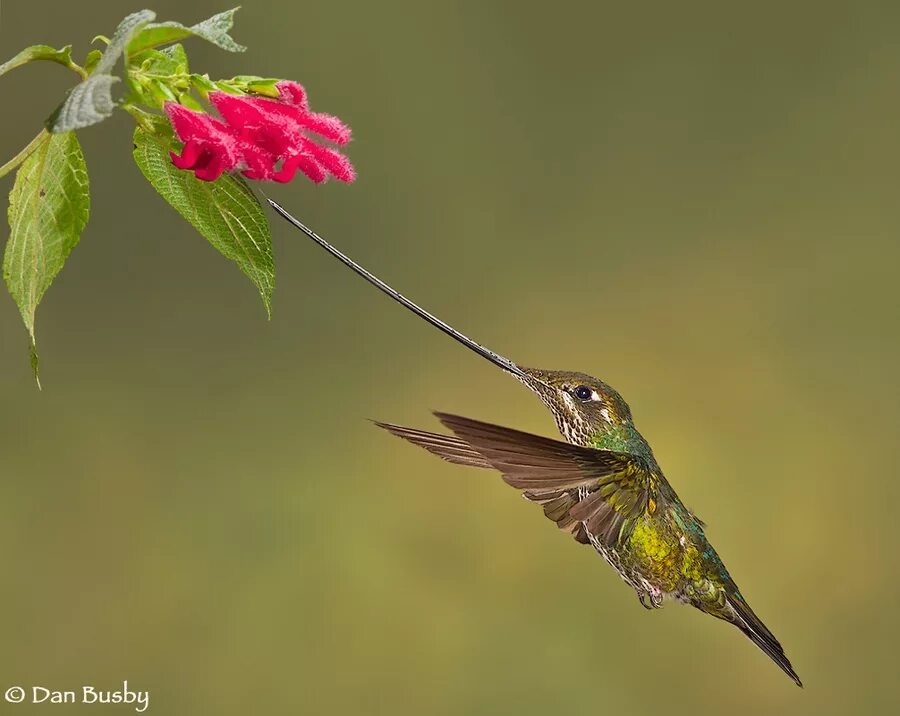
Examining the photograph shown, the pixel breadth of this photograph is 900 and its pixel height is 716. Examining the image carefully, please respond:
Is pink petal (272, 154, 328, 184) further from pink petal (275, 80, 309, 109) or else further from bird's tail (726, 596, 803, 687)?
bird's tail (726, 596, 803, 687)

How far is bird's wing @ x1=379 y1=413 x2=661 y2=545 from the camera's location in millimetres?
678

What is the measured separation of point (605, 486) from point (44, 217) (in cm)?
42

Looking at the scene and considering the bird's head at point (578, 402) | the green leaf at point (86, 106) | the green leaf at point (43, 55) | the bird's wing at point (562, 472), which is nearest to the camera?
the green leaf at point (86, 106)

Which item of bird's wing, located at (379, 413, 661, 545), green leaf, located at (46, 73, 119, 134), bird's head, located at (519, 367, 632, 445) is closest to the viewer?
green leaf, located at (46, 73, 119, 134)

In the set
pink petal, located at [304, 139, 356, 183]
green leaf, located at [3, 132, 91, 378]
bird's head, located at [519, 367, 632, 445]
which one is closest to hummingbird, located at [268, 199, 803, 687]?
bird's head, located at [519, 367, 632, 445]

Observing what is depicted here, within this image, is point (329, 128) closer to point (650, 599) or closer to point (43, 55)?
point (43, 55)

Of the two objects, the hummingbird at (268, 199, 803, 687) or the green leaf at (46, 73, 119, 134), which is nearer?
the green leaf at (46, 73, 119, 134)

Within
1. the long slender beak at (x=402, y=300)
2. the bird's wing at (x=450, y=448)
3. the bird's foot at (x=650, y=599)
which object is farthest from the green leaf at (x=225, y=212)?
the bird's foot at (x=650, y=599)

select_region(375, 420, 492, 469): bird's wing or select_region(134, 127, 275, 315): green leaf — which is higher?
select_region(134, 127, 275, 315): green leaf

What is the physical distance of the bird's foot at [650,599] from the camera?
35.4 inches

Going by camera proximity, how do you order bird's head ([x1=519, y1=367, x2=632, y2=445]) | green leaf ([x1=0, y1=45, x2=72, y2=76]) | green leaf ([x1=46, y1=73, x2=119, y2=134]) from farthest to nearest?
bird's head ([x1=519, y1=367, x2=632, y2=445]) < green leaf ([x1=0, y1=45, x2=72, y2=76]) < green leaf ([x1=46, y1=73, x2=119, y2=134])

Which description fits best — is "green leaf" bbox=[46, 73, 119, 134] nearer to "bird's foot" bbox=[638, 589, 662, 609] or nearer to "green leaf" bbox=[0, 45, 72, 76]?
"green leaf" bbox=[0, 45, 72, 76]

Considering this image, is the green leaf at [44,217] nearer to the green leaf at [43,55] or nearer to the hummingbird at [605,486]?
the green leaf at [43,55]

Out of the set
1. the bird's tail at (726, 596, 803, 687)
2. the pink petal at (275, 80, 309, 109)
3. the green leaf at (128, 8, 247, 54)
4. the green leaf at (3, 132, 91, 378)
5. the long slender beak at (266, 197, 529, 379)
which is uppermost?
the pink petal at (275, 80, 309, 109)
